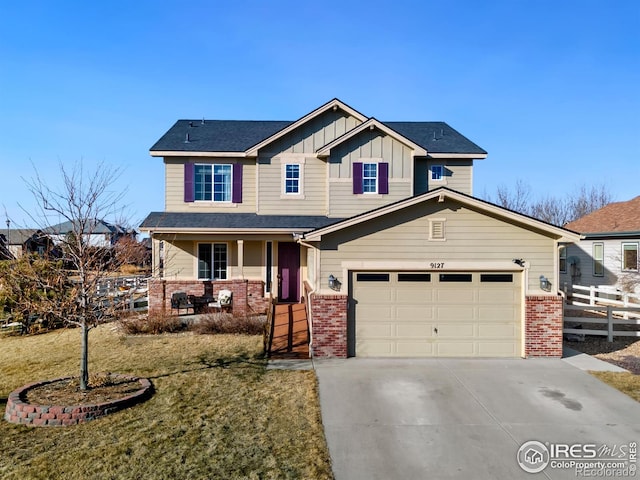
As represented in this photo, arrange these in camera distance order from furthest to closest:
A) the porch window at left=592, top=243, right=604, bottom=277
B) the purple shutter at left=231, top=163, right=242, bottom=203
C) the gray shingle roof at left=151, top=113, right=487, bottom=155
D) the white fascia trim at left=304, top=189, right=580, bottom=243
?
1. the porch window at left=592, top=243, right=604, bottom=277
2. the gray shingle roof at left=151, top=113, right=487, bottom=155
3. the purple shutter at left=231, top=163, right=242, bottom=203
4. the white fascia trim at left=304, top=189, right=580, bottom=243

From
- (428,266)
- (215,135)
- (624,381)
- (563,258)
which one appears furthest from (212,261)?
(563,258)

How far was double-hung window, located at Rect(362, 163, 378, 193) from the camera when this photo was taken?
16.5m

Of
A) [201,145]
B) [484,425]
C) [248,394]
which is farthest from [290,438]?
[201,145]

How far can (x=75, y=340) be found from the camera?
13.1 meters

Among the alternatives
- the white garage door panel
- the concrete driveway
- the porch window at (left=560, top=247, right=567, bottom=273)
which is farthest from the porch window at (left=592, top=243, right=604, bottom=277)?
the white garage door panel

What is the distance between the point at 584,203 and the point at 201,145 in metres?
47.0

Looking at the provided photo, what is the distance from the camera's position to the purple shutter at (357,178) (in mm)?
16406

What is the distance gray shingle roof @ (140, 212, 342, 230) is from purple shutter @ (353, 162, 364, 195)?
1.44m

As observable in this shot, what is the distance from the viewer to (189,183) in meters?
17.0

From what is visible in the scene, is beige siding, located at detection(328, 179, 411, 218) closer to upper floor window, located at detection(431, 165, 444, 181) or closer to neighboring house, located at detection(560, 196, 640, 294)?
upper floor window, located at detection(431, 165, 444, 181)

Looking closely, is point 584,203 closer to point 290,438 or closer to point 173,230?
point 173,230

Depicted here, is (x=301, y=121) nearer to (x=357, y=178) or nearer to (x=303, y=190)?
(x=303, y=190)

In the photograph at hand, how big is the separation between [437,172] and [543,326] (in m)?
8.81

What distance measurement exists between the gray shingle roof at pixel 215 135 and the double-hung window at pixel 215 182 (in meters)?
0.76
